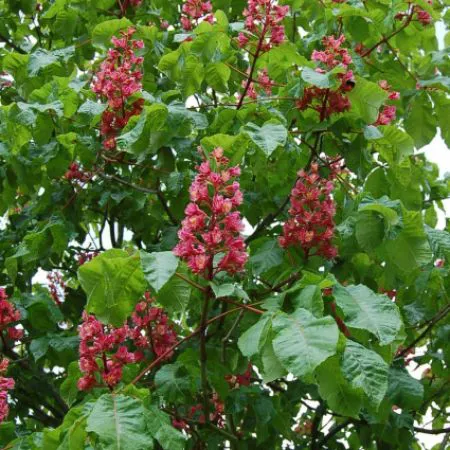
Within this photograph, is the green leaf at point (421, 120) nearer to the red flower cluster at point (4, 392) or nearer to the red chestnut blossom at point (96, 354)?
the red chestnut blossom at point (96, 354)

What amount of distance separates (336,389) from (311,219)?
2.70 feet

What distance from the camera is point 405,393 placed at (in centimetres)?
279

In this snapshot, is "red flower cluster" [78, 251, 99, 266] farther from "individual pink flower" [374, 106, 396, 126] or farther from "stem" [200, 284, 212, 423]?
"individual pink flower" [374, 106, 396, 126]

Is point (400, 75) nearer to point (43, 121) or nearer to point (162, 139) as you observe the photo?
point (162, 139)

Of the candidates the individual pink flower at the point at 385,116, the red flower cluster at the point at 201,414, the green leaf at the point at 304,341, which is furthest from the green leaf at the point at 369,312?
the red flower cluster at the point at 201,414

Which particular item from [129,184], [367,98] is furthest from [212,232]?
[129,184]

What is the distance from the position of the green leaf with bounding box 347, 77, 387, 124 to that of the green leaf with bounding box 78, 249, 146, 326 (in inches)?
42.4

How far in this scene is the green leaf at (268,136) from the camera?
233cm

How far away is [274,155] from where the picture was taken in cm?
298

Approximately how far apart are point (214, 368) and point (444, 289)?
3.16 ft

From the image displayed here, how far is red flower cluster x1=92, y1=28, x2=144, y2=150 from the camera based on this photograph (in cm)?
283

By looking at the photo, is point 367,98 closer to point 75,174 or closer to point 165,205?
point 165,205

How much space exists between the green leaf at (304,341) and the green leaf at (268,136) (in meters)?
0.66

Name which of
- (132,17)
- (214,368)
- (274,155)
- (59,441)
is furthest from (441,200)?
(59,441)
